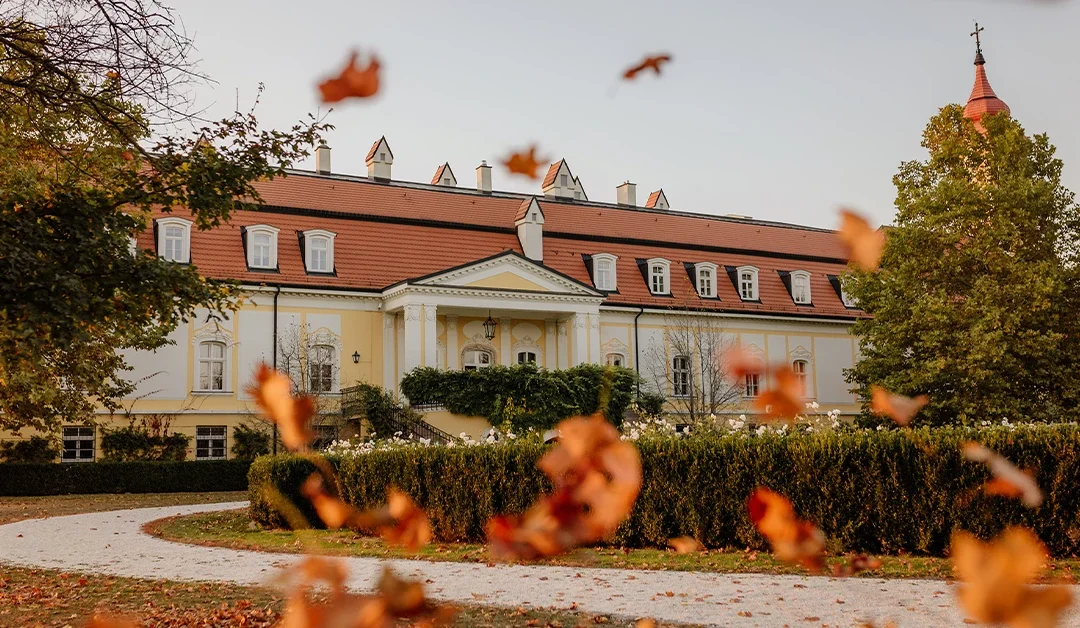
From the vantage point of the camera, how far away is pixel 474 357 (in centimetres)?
3133

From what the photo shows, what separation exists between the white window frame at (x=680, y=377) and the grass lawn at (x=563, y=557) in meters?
20.6

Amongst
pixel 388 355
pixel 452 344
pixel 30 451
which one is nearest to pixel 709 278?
pixel 452 344

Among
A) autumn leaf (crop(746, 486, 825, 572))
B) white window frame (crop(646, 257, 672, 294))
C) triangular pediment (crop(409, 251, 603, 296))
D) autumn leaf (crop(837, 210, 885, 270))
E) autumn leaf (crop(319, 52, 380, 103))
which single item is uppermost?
white window frame (crop(646, 257, 672, 294))

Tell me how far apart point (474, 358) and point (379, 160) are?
33.9ft

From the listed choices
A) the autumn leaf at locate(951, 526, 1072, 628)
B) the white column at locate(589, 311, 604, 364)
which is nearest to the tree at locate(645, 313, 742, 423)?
the white column at locate(589, 311, 604, 364)

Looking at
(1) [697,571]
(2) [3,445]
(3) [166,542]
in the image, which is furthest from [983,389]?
(2) [3,445]

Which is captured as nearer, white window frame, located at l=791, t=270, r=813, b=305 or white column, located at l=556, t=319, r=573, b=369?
white column, located at l=556, t=319, r=573, b=369

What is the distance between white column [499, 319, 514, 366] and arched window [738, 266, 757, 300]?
9.59 metres

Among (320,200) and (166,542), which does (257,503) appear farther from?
(320,200)

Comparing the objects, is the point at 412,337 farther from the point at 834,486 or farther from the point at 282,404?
the point at 282,404

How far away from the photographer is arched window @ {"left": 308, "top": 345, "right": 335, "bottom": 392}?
2855 centimetres

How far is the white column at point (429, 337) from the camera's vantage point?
2853 cm

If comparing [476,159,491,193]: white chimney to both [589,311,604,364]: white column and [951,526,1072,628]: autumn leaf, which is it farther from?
[951,526,1072,628]: autumn leaf

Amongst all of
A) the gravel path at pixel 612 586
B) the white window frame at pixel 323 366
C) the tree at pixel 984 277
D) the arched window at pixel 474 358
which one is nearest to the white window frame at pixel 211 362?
the white window frame at pixel 323 366
